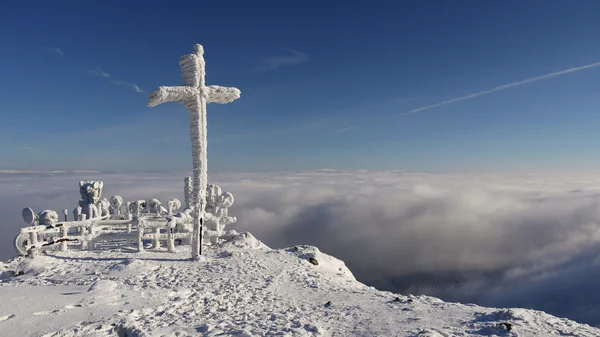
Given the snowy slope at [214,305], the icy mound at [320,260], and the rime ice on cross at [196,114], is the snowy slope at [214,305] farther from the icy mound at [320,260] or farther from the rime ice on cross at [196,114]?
the rime ice on cross at [196,114]

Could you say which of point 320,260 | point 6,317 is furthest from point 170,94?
point 320,260

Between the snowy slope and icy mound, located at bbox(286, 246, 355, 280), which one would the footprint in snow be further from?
icy mound, located at bbox(286, 246, 355, 280)

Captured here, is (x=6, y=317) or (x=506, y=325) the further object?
(x=6, y=317)

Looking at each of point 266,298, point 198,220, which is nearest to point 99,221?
point 198,220

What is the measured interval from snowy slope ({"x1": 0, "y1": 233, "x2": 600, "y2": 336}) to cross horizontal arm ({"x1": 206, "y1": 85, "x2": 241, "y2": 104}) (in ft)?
29.6

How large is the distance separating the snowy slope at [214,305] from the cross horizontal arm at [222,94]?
29.6ft

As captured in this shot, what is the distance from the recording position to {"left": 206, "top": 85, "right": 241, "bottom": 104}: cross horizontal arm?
19562 millimetres

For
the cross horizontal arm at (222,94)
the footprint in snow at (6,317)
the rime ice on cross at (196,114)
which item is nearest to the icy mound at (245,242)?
the rime ice on cross at (196,114)

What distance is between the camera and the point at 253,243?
23109 mm

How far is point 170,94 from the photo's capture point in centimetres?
1816

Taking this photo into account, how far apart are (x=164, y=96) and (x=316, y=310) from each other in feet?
42.6

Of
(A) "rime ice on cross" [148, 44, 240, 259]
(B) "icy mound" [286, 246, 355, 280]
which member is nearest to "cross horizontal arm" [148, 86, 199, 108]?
(A) "rime ice on cross" [148, 44, 240, 259]

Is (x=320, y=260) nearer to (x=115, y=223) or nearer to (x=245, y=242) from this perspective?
(x=245, y=242)

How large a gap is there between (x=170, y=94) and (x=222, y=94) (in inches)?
115
